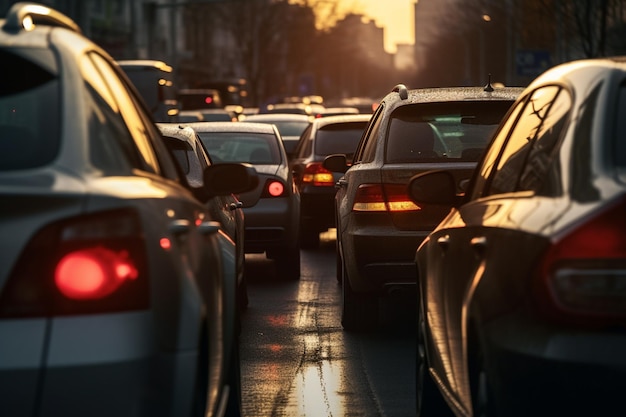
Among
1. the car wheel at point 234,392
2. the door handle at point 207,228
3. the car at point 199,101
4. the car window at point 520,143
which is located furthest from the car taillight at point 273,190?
the car at point 199,101

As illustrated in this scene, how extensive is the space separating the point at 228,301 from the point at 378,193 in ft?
15.2

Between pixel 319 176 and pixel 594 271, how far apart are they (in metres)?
15.4

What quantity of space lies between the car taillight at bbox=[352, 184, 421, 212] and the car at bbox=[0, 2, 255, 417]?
5.79 metres

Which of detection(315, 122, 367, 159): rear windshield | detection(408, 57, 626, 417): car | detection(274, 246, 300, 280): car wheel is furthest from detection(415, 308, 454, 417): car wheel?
detection(315, 122, 367, 159): rear windshield

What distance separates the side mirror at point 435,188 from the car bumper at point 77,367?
269cm

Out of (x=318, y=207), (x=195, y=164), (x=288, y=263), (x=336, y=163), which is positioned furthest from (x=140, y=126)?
(x=318, y=207)

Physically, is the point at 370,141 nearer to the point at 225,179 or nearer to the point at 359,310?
the point at 359,310

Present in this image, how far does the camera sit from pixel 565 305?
4.37 m

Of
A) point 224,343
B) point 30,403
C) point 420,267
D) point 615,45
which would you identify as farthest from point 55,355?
point 615,45

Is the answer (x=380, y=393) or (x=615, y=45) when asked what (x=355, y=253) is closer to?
(x=380, y=393)

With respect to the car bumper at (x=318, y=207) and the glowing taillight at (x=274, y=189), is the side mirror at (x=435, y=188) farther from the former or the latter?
the car bumper at (x=318, y=207)

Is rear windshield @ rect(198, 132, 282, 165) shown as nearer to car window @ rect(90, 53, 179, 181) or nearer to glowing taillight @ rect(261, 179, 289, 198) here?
glowing taillight @ rect(261, 179, 289, 198)

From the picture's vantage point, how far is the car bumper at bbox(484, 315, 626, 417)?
14.0 feet

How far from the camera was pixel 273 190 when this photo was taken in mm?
15859
